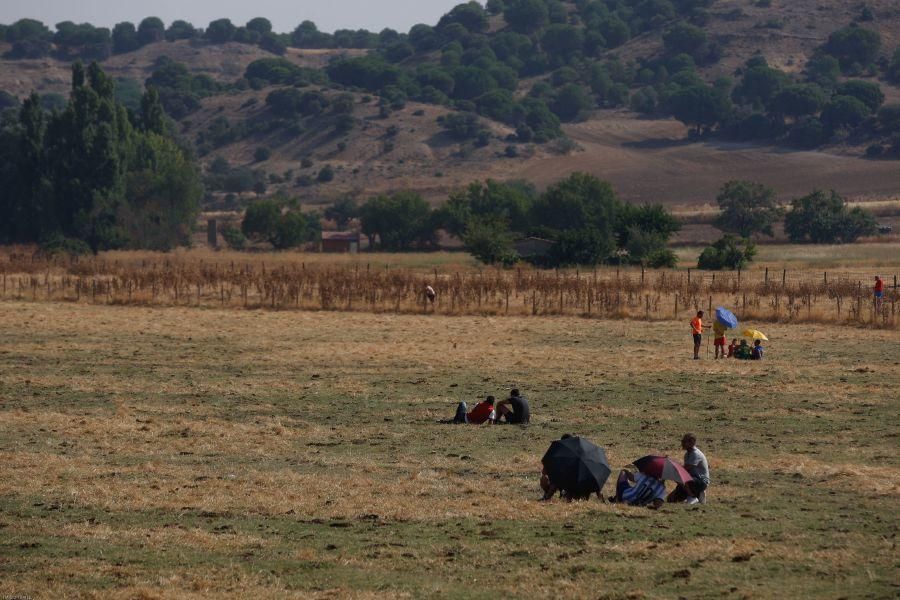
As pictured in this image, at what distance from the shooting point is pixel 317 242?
114375 mm

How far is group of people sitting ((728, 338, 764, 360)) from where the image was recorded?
37344 millimetres

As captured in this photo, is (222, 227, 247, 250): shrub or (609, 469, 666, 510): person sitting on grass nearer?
(609, 469, 666, 510): person sitting on grass

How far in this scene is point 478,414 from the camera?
89.7 feet

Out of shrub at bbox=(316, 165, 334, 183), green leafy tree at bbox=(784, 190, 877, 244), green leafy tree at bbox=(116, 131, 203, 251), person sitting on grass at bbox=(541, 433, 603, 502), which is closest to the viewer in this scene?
person sitting on grass at bbox=(541, 433, 603, 502)

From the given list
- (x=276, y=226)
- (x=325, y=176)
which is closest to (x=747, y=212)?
(x=276, y=226)

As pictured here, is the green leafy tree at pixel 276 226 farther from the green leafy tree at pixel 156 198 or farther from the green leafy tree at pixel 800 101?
the green leafy tree at pixel 800 101

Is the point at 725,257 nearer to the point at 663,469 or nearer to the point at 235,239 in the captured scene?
the point at 235,239

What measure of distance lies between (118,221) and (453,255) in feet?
76.9

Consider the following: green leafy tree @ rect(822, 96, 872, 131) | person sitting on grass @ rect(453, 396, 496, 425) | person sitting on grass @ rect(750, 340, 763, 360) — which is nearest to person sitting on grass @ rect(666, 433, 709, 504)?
person sitting on grass @ rect(453, 396, 496, 425)

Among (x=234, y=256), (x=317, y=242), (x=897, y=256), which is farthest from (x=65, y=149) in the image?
(x=897, y=256)

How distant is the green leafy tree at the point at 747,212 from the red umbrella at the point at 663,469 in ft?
330

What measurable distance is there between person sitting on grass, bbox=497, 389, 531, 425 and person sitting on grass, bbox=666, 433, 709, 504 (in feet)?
24.3

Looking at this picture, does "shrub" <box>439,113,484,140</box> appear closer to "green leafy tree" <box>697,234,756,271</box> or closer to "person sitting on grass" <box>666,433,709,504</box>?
"green leafy tree" <box>697,234,756,271</box>

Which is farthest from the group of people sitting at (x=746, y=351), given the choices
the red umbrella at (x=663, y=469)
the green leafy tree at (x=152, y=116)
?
the green leafy tree at (x=152, y=116)
